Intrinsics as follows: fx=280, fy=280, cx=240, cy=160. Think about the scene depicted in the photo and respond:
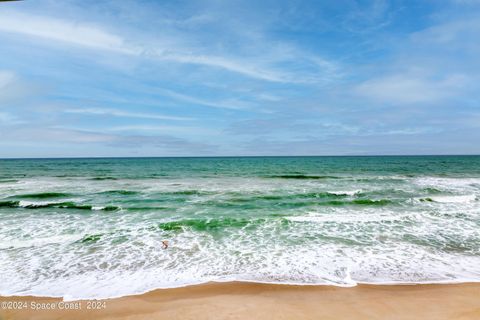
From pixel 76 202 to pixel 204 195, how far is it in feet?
25.9

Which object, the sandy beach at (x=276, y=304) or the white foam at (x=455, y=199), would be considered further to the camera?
the white foam at (x=455, y=199)

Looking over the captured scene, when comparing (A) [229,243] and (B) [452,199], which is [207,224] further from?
(B) [452,199]

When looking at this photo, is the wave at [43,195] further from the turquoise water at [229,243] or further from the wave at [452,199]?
the wave at [452,199]

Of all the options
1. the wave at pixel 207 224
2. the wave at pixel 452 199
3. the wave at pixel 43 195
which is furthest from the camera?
the wave at pixel 43 195

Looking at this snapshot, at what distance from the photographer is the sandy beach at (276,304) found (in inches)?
213

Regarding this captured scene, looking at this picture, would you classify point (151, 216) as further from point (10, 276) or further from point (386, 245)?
point (386, 245)

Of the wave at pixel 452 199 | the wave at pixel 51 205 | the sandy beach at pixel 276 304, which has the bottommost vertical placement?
the sandy beach at pixel 276 304

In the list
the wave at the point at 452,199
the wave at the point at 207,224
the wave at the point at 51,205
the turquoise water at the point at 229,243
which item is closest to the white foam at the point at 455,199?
the wave at the point at 452,199

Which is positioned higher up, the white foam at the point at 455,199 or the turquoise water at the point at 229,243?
the white foam at the point at 455,199

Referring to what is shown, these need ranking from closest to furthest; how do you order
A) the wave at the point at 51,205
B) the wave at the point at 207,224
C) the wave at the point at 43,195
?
the wave at the point at 207,224, the wave at the point at 51,205, the wave at the point at 43,195

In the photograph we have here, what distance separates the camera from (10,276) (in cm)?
708

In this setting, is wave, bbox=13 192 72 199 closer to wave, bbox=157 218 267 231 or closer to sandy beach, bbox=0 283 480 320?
wave, bbox=157 218 267 231

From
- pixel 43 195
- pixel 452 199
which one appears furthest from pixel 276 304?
pixel 43 195

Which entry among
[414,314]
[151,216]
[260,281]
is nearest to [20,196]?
[151,216]
